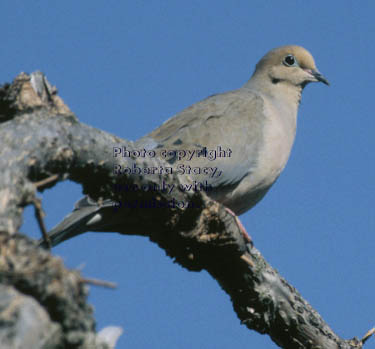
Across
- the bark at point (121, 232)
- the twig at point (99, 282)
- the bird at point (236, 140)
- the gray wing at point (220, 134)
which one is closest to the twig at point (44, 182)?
the bark at point (121, 232)

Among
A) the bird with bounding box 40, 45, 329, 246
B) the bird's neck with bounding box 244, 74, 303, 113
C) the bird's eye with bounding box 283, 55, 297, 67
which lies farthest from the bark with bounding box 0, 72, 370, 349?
the bird's eye with bounding box 283, 55, 297, 67

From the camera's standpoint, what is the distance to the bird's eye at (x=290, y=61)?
19.7 ft

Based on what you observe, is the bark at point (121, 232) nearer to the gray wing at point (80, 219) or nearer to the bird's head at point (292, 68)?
the gray wing at point (80, 219)

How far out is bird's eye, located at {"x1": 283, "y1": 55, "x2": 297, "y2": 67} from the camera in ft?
19.7

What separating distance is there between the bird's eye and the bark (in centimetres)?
266

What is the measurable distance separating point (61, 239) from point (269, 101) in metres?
2.45

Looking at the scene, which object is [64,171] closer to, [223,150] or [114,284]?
[114,284]

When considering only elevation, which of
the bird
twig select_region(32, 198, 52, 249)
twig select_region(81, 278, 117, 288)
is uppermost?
the bird

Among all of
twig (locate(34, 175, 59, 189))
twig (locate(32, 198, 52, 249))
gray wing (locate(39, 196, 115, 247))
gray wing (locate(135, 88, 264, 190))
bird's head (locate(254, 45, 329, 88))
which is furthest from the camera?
bird's head (locate(254, 45, 329, 88))

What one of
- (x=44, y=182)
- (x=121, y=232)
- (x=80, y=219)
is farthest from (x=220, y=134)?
(x=44, y=182)

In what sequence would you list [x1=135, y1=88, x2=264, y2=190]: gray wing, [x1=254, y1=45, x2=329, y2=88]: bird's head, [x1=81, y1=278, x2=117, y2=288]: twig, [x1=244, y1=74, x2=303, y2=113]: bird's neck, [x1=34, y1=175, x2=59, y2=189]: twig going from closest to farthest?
[x1=81, y1=278, x2=117, y2=288]: twig → [x1=34, y1=175, x2=59, y2=189]: twig → [x1=135, y1=88, x2=264, y2=190]: gray wing → [x1=244, y1=74, x2=303, y2=113]: bird's neck → [x1=254, y1=45, x2=329, y2=88]: bird's head

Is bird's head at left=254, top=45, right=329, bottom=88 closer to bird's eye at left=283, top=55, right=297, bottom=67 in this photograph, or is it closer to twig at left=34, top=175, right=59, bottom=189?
bird's eye at left=283, top=55, right=297, bottom=67

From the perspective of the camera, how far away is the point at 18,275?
190 centimetres

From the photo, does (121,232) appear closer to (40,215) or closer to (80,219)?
(80,219)
